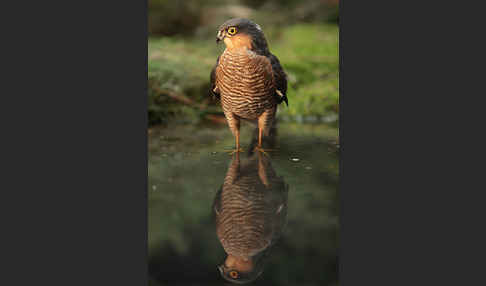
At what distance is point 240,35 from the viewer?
3.04 metres

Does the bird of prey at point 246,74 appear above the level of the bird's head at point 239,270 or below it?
above

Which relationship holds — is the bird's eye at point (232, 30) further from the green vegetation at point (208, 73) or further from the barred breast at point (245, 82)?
the green vegetation at point (208, 73)

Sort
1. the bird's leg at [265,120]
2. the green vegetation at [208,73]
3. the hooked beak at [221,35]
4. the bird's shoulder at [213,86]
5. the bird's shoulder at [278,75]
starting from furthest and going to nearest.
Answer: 1. the green vegetation at [208,73]
2. the bird's leg at [265,120]
3. the bird's shoulder at [213,86]
4. the bird's shoulder at [278,75]
5. the hooked beak at [221,35]

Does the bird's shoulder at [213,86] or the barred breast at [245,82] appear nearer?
the barred breast at [245,82]

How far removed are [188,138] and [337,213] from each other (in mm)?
2102

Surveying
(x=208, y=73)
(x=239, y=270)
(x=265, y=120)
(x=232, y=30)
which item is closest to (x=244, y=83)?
(x=232, y=30)

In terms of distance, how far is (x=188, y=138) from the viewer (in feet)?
13.8

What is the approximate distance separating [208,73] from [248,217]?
134 inches

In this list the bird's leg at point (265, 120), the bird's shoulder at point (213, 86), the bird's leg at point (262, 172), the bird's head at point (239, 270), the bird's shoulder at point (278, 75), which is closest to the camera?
the bird's head at point (239, 270)

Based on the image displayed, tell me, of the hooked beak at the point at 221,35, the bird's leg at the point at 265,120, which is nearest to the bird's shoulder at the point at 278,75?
the bird's leg at the point at 265,120

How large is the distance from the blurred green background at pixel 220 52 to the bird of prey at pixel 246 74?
139 cm

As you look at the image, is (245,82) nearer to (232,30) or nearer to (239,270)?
(232,30)

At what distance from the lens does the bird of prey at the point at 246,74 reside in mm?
3047

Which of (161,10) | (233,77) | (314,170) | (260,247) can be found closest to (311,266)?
(260,247)
